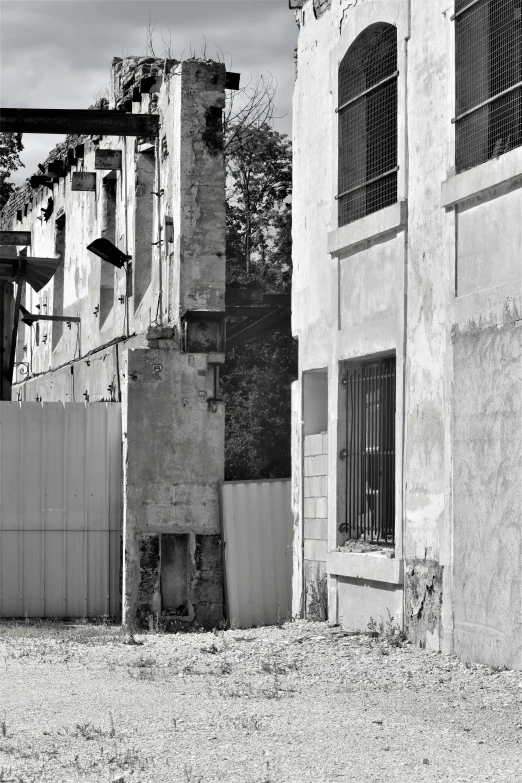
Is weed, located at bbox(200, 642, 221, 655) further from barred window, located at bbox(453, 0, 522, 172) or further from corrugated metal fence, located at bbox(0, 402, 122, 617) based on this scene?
barred window, located at bbox(453, 0, 522, 172)

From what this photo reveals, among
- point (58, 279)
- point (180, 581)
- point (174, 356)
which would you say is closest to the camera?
point (180, 581)

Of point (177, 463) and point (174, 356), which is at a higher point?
point (174, 356)

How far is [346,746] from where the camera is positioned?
22.2 feet

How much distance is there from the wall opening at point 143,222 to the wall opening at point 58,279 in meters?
5.83

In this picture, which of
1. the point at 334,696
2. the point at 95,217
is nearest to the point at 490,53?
the point at 334,696

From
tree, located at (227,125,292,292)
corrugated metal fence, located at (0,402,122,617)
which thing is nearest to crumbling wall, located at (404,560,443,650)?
corrugated metal fence, located at (0,402,122,617)

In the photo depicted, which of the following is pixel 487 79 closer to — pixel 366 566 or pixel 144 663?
pixel 366 566

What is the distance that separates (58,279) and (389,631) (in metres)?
12.9

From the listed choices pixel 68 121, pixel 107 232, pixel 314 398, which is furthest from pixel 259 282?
pixel 314 398

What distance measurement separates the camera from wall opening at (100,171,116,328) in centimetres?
1809

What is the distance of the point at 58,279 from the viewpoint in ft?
72.9

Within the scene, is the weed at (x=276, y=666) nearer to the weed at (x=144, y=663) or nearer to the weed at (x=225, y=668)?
the weed at (x=225, y=668)

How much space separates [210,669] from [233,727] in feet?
8.28

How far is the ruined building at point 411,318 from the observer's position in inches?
372
